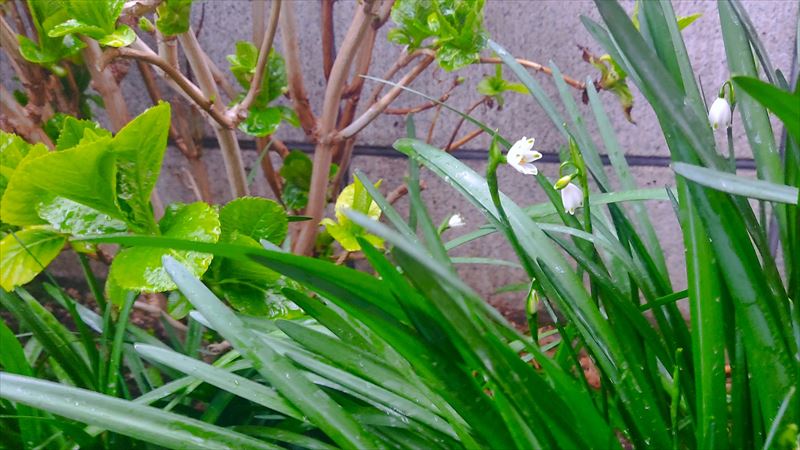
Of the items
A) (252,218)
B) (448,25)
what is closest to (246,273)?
(252,218)

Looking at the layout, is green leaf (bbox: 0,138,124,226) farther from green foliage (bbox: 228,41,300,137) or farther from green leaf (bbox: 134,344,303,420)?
green foliage (bbox: 228,41,300,137)

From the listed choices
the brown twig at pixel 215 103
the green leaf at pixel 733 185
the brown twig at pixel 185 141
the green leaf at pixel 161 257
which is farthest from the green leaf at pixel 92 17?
the green leaf at pixel 733 185

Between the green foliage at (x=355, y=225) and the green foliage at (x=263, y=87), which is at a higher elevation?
the green foliage at (x=263, y=87)

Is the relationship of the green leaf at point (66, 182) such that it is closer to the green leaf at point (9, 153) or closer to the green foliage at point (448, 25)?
the green leaf at point (9, 153)

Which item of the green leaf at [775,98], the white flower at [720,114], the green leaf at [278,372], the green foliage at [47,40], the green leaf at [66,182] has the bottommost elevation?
the green leaf at [278,372]

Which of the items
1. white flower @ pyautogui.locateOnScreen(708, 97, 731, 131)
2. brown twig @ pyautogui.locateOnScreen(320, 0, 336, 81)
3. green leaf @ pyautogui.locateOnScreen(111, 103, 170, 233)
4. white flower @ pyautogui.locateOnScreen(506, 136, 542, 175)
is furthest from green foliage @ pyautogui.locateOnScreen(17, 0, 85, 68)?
white flower @ pyautogui.locateOnScreen(708, 97, 731, 131)

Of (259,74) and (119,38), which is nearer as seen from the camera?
(119,38)

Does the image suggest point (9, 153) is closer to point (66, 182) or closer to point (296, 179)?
point (66, 182)

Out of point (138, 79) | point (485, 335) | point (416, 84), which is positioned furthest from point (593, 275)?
point (138, 79)
